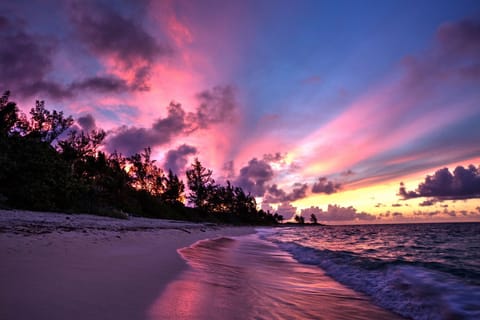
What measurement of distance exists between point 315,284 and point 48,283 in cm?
471

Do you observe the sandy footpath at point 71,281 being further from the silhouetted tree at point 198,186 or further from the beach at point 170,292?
the silhouetted tree at point 198,186

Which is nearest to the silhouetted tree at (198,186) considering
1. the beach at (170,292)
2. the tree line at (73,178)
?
the tree line at (73,178)

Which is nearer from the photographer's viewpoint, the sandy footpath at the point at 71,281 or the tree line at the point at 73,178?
the sandy footpath at the point at 71,281

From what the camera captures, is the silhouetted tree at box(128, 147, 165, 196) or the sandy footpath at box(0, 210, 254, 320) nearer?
the sandy footpath at box(0, 210, 254, 320)

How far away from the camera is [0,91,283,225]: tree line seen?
46.9 ft

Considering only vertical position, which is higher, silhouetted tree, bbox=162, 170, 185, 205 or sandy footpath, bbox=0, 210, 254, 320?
silhouetted tree, bbox=162, 170, 185, 205

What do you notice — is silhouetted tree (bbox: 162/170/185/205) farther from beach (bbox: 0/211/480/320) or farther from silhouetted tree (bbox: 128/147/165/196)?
beach (bbox: 0/211/480/320)

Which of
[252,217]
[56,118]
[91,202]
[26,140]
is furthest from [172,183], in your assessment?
[252,217]

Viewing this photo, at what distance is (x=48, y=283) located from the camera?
9.26 ft

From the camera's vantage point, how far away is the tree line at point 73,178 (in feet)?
46.9

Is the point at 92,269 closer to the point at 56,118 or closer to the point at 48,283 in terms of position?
the point at 48,283

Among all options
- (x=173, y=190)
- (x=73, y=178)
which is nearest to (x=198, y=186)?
(x=173, y=190)

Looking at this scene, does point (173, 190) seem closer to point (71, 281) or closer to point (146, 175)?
point (146, 175)

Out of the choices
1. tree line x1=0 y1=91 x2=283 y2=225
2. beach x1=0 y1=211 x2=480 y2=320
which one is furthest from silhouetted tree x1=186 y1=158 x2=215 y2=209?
beach x1=0 y1=211 x2=480 y2=320
